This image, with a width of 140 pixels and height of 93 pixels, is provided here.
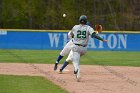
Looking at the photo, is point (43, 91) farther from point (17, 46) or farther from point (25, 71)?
point (17, 46)

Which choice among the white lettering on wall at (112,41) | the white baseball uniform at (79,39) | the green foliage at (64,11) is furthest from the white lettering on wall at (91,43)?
the white baseball uniform at (79,39)

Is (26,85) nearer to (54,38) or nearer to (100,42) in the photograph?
(100,42)

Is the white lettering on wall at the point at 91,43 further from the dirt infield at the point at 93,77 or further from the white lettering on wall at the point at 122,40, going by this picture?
the dirt infield at the point at 93,77

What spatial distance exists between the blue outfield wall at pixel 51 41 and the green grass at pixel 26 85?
593 inches

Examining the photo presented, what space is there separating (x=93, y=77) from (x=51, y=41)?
49.0 ft

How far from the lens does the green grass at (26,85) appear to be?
11.0m

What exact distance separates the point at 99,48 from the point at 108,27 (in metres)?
13.0

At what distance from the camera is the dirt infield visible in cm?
1172

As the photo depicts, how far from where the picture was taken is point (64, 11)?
4425 cm

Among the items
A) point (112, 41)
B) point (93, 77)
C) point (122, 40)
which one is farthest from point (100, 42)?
point (93, 77)

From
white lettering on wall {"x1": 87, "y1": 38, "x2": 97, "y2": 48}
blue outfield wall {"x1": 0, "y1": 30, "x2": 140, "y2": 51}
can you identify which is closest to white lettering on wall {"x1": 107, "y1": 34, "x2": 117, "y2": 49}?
blue outfield wall {"x1": 0, "y1": 30, "x2": 140, "y2": 51}

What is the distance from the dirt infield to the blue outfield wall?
429 inches

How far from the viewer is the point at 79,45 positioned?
13.2m

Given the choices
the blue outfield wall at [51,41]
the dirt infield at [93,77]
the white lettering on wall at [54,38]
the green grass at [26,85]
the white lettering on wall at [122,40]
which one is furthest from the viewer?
the white lettering on wall at [122,40]
